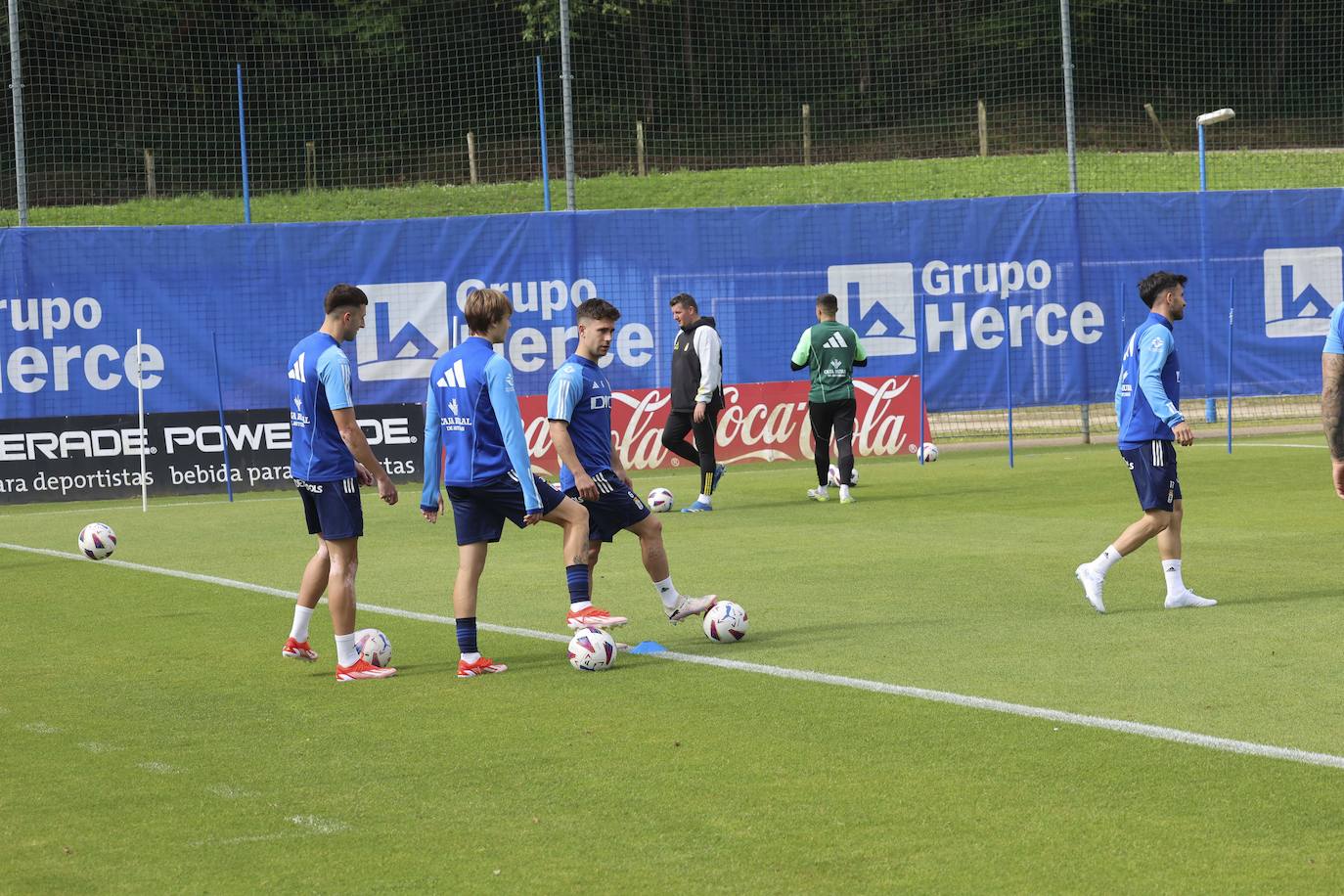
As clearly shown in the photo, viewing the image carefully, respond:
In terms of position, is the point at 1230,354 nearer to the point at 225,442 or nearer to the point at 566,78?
the point at 566,78

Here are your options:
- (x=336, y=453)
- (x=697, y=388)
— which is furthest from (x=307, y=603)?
(x=697, y=388)

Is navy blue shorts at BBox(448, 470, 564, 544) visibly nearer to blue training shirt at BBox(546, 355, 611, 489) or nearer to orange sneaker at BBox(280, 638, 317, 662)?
blue training shirt at BBox(546, 355, 611, 489)

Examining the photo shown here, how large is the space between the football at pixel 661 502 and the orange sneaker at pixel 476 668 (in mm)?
8361

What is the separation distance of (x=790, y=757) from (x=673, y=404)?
36.6 feet

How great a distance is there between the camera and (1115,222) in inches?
952

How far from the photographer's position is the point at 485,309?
8.68 meters

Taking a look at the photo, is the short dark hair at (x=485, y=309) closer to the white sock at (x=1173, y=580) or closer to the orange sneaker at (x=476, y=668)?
the orange sneaker at (x=476, y=668)

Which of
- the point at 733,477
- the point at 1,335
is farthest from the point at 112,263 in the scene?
the point at 733,477

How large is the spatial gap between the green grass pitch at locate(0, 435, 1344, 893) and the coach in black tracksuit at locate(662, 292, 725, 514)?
3690 mm

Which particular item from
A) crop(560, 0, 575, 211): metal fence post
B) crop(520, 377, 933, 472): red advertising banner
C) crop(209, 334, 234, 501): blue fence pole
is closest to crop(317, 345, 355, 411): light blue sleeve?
crop(209, 334, 234, 501): blue fence pole

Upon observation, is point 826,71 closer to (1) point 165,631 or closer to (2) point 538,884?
(1) point 165,631

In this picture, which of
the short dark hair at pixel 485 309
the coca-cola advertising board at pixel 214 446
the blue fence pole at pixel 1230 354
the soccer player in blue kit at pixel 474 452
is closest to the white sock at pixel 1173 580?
the soccer player in blue kit at pixel 474 452

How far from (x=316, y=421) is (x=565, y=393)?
137cm

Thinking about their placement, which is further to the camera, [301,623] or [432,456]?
[301,623]
